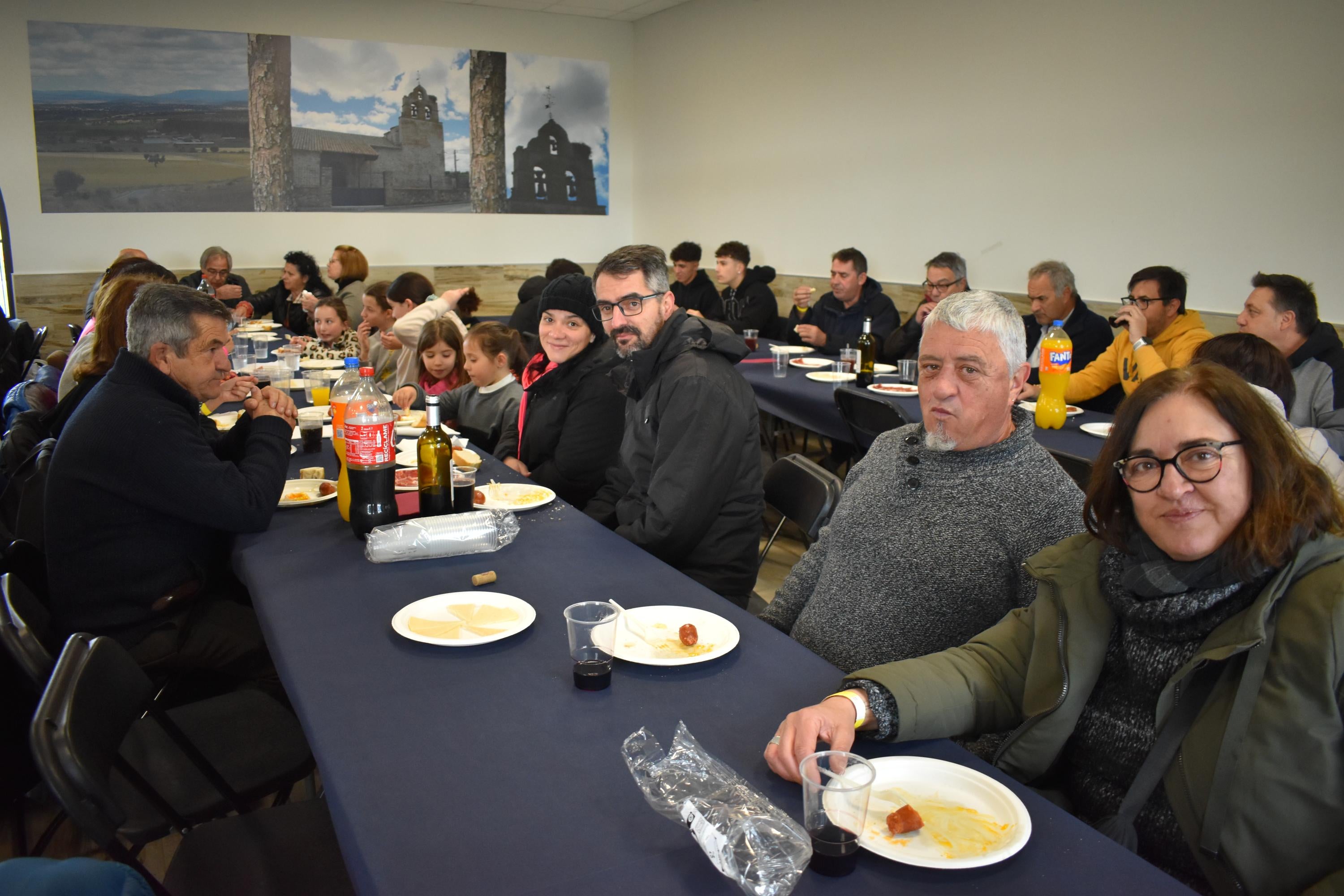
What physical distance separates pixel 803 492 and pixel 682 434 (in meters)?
0.37

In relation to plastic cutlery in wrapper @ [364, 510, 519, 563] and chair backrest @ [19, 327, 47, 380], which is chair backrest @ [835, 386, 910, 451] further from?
chair backrest @ [19, 327, 47, 380]

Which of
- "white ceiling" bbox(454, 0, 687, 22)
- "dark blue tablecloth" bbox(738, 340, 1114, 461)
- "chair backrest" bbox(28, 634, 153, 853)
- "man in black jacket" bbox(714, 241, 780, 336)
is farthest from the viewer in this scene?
"white ceiling" bbox(454, 0, 687, 22)

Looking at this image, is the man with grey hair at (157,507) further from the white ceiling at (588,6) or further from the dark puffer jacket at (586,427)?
the white ceiling at (588,6)

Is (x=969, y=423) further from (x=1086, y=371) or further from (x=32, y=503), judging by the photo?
(x=1086, y=371)

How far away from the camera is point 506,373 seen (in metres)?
3.87

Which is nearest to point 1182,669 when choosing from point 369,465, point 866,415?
point 369,465

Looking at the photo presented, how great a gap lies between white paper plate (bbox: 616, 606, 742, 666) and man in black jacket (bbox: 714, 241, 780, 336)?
589cm

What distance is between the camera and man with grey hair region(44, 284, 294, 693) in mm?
2152

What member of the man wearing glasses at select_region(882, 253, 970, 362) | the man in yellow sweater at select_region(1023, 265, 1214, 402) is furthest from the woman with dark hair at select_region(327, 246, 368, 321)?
the man in yellow sweater at select_region(1023, 265, 1214, 402)

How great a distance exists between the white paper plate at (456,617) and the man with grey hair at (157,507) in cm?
76

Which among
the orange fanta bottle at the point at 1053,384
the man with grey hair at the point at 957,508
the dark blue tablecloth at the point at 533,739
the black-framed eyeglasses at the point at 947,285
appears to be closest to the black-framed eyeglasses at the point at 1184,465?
the man with grey hair at the point at 957,508

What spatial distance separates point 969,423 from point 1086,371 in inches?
112

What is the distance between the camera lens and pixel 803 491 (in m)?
2.46

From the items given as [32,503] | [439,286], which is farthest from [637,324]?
[439,286]
